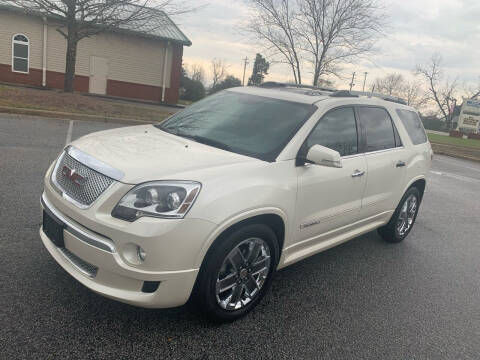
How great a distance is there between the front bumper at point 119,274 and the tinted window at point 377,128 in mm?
2527

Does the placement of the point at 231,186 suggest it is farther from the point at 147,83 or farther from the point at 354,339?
the point at 147,83

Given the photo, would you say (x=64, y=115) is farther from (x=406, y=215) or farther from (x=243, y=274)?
(x=243, y=274)

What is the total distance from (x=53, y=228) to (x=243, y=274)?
4.69 feet

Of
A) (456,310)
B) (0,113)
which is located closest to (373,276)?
A: (456,310)

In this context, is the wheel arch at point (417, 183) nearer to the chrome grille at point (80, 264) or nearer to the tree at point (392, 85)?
the chrome grille at point (80, 264)

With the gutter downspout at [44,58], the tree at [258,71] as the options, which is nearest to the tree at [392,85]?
the tree at [258,71]

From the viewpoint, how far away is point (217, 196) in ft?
8.85

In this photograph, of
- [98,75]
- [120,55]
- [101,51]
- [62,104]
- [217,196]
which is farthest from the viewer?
[120,55]

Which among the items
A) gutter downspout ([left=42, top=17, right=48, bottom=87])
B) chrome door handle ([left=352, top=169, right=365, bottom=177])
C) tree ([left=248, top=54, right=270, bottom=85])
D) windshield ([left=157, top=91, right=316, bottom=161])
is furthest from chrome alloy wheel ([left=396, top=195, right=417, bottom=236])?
tree ([left=248, top=54, right=270, bottom=85])

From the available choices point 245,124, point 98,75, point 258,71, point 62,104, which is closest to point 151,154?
point 245,124

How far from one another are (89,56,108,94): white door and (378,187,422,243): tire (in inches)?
846

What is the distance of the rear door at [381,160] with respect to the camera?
4.25 m

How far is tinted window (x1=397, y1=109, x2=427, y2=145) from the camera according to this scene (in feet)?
16.6

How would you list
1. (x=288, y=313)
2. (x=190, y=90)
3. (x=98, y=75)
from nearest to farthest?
(x=288, y=313) < (x=98, y=75) < (x=190, y=90)
